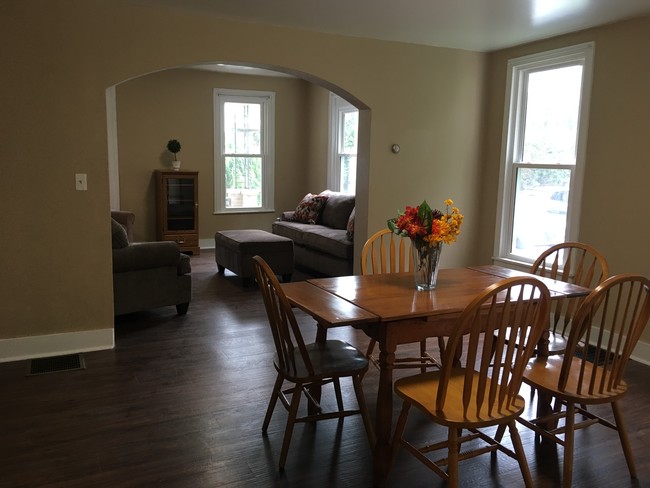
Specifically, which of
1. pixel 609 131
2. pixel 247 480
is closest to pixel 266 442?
pixel 247 480

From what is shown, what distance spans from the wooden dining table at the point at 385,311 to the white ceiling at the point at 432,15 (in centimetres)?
191

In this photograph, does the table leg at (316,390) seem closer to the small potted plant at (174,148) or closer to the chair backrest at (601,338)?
the chair backrest at (601,338)

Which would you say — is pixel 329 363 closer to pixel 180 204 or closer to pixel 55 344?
pixel 55 344

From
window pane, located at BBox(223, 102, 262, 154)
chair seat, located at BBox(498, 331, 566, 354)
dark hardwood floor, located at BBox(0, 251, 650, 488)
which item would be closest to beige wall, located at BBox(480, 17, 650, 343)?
dark hardwood floor, located at BBox(0, 251, 650, 488)

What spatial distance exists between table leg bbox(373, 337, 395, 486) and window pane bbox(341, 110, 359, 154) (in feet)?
18.5

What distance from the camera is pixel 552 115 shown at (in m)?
4.62

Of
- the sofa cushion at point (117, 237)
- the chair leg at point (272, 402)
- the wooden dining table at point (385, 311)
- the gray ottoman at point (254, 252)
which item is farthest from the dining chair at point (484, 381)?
the gray ottoman at point (254, 252)

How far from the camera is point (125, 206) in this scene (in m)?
7.74

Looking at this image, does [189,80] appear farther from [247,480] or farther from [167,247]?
[247,480]

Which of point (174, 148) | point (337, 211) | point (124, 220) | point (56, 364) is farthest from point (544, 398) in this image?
point (174, 148)

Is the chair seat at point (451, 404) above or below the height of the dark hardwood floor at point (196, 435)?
above

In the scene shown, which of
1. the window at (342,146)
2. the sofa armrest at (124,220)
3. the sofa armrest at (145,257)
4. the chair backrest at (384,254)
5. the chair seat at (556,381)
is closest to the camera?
the chair seat at (556,381)

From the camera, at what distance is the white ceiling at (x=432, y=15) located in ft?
11.9

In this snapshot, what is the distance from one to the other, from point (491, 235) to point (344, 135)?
3.29m
